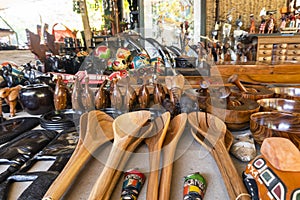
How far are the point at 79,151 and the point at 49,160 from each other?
0.26 ft

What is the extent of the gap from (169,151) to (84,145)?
16cm

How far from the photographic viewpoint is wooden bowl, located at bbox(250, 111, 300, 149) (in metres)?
0.40

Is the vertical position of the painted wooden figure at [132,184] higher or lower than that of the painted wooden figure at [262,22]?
lower

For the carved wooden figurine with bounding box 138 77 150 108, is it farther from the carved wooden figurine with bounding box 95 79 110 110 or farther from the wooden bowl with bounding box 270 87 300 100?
the wooden bowl with bounding box 270 87 300 100

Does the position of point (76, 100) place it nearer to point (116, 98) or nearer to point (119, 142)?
point (116, 98)

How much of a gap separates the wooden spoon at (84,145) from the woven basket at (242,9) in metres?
2.28

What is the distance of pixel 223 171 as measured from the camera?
0.38 m

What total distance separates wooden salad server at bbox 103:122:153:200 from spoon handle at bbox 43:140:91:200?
6 centimetres

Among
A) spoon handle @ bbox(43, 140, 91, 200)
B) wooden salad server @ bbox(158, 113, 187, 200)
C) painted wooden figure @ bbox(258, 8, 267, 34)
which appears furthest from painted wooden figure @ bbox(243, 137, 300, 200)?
painted wooden figure @ bbox(258, 8, 267, 34)

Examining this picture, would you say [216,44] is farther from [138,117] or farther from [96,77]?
[138,117]

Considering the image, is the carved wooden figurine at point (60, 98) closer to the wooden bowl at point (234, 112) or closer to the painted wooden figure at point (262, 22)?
the wooden bowl at point (234, 112)

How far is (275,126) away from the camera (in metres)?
0.46

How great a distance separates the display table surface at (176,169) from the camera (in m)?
0.36

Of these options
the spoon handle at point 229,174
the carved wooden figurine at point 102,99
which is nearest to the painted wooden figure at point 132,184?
the spoon handle at point 229,174
